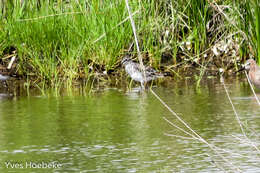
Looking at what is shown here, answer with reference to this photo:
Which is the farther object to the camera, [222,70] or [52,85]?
[222,70]

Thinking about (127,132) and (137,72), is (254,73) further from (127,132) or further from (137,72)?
(127,132)

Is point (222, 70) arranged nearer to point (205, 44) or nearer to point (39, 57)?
point (205, 44)

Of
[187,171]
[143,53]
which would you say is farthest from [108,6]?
[187,171]

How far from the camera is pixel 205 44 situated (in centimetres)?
1084

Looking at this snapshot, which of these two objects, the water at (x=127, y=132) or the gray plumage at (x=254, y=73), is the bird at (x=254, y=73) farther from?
the water at (x=127, y=132)

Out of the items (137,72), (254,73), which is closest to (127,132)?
(254,73)

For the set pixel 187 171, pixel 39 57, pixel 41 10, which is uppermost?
pixel 41 10

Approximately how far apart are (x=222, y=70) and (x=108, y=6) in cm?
194

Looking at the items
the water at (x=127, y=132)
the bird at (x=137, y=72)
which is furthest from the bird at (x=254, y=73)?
the bird at (x=137, y=72)

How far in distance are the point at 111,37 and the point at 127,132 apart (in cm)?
432

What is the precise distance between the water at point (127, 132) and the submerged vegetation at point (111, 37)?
4.17 ft

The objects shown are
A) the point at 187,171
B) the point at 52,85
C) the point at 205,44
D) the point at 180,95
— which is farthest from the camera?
the point at 205,44

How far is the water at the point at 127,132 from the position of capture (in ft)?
15.4

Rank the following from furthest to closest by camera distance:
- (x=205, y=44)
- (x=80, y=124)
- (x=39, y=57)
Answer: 1. (x=205, y=44)
2. (x=39, y=57)
3. (x=80, y=124)
